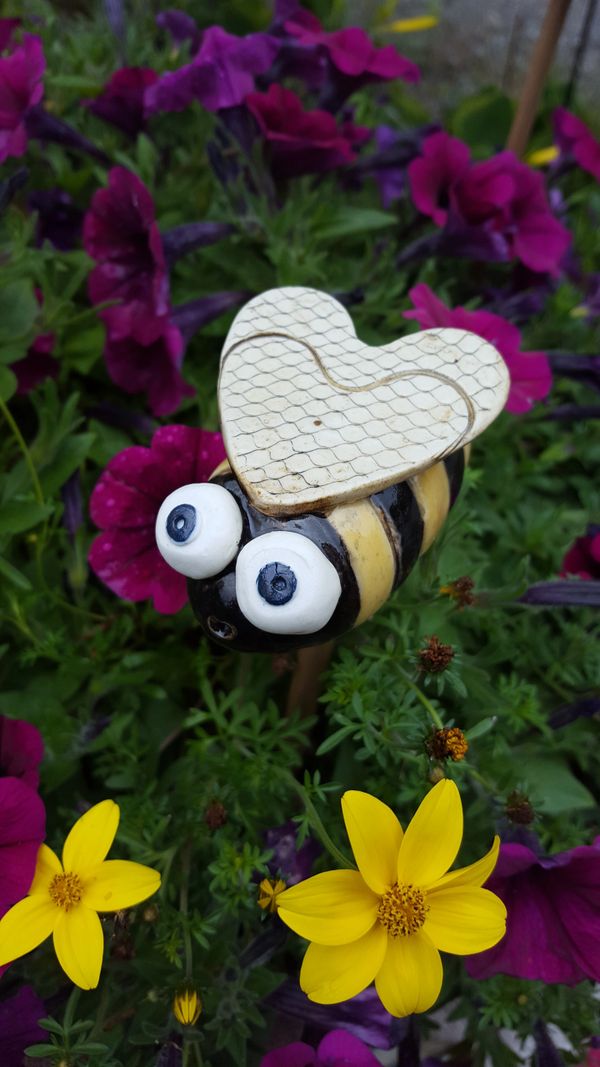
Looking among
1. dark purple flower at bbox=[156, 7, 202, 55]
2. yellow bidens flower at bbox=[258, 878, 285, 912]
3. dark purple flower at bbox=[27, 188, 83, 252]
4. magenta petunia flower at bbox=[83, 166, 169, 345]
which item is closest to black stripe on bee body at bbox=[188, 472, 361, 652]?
yellow bidens flower at bbox=[258, 878, 285, 912]

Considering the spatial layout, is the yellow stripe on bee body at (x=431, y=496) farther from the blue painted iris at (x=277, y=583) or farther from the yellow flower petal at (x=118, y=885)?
the yellow flower petal at (x=118, y=885)

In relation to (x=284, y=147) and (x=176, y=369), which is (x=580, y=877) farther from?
(x=284, y=147)

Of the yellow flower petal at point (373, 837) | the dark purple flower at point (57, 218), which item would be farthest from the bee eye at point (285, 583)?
the dark purple flower at point (57, 218)

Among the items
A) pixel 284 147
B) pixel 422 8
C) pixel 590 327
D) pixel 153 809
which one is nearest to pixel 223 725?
pixel 153 809

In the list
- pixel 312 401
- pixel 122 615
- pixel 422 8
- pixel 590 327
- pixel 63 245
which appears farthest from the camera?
pixel 422 8

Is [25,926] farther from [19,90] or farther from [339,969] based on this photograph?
[19,90]
